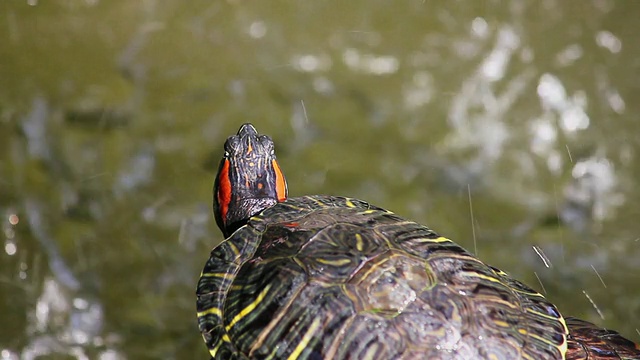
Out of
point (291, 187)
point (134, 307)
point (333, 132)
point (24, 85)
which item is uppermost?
A: point (24, 85)

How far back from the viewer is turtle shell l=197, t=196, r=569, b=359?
1.52 meters

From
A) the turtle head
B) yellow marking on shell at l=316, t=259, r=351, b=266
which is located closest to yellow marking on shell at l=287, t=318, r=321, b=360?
yellow marking on shell at l=316, t=259, r=351, b=266

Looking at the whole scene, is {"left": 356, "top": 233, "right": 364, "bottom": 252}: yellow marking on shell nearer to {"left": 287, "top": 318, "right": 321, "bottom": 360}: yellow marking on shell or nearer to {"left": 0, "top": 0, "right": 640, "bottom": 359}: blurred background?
{"left": 287, "top": 318, "right": 321, "bottom": 360}: yellow marking on shell

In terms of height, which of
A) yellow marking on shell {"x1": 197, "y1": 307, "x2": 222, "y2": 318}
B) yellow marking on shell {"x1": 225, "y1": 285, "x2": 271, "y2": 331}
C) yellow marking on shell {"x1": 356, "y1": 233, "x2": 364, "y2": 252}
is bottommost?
yellow marking on shell {"x1": 197, "y1": 307, "x2": 222, "y2": 318}

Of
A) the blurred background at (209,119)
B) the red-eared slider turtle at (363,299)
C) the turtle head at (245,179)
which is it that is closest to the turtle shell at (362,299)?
the red-eared slider turtle at (363,299)

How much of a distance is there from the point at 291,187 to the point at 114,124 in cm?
110

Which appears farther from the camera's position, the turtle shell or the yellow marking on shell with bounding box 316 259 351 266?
the yellow marking on shell with bounding box 316 259 351 266

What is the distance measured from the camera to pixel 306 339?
1.61 meters

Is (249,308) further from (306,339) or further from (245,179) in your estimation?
(245,179)

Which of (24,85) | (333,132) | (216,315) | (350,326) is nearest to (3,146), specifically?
(24,85)

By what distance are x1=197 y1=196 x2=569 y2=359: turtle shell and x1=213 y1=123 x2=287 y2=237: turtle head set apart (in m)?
0.48

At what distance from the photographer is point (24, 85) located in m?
3.34

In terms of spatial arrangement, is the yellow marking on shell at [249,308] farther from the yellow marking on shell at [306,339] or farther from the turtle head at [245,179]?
the turtle head at [245,179]

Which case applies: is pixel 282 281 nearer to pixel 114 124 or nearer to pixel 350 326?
pixel 350 326
